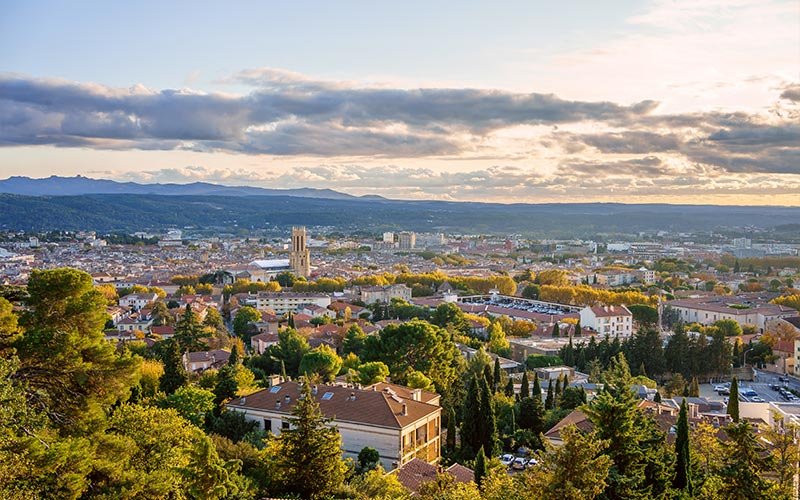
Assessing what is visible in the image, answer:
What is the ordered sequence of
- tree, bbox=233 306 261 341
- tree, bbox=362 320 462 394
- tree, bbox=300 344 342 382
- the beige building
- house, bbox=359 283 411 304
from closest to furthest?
tree, bbox=362 320 462 394 < tree, bbox=300 344 342 382 < tree, bbox=233 306 261 341 < house, bbox=359 283 411 304 < the beige building

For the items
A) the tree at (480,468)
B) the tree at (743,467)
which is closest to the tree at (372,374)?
the tree at (480,468)

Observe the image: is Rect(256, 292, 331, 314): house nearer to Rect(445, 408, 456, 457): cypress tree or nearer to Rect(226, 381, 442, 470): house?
Rect(445, 408, 456, 457): cypress tree

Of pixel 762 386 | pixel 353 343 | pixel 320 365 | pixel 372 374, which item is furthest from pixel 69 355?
pixel 762 386

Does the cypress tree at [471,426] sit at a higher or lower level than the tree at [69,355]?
lower

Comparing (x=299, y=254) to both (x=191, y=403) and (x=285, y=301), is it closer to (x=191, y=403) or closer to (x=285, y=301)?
(x=285, y=301)

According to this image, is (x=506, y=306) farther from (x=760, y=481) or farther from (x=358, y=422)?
(x=760, y=481)

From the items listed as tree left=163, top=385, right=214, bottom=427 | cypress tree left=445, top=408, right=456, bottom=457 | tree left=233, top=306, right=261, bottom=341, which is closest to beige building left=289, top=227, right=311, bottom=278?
tree left=233, top=306, right=261, bottom=341

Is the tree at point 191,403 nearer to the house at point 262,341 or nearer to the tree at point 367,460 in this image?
the tree at point 367,460
